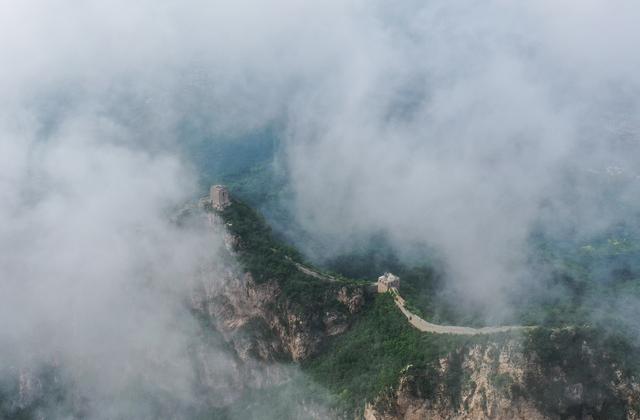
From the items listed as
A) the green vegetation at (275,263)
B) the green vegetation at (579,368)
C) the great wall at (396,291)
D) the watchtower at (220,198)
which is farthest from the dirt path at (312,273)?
the green vegetation at (579,368)

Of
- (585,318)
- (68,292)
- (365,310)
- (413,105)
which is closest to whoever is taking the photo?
(585,318)

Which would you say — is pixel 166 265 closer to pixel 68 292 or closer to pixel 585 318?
pixel 68 292

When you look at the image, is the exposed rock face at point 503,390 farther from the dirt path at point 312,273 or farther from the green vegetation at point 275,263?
the dirt path at point 312,273

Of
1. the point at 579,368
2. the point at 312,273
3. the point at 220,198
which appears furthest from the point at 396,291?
the point at 220,198

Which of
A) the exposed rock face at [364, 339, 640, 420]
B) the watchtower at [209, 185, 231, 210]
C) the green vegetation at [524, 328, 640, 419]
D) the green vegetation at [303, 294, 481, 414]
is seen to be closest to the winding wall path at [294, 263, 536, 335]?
the green vegetation at [303, 294, 481, 414]

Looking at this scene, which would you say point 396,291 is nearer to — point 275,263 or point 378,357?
point 378,357

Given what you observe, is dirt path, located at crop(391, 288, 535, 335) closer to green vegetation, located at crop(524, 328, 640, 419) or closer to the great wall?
the great wall

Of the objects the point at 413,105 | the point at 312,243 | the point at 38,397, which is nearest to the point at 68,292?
the point at 38,397
